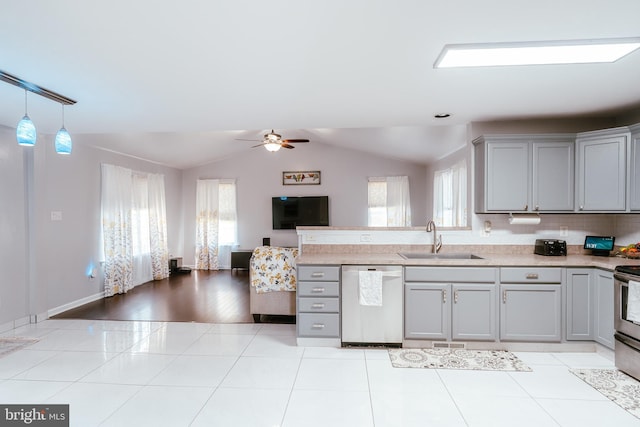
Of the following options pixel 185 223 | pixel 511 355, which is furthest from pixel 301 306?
pixel 185 223

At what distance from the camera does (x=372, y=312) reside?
10.2 ft

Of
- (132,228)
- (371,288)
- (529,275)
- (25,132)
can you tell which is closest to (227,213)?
(132,228)

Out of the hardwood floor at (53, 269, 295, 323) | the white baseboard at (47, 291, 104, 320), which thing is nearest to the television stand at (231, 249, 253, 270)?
the hardwood floor at (53, 269, 295, 323)

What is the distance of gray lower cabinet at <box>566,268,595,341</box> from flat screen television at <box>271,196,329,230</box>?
5107 millimetres

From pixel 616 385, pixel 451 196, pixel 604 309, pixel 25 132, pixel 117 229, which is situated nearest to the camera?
pixel 25 132

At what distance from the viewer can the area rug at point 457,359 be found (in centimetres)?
274

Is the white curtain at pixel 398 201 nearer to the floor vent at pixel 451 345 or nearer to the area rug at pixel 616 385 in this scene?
the floor vent at pixel 451 345

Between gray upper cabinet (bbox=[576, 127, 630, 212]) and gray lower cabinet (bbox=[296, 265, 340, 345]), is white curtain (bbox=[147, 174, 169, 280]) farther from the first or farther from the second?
gray upper cabinet (bbox=[576, 127, 630, 212])

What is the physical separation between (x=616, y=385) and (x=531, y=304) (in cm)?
77

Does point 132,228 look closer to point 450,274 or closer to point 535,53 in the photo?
point 450,274

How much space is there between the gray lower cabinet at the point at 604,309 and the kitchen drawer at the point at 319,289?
2.33 m

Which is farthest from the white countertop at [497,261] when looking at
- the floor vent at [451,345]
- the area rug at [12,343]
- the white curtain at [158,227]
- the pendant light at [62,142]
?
the white curtain at [158,227]

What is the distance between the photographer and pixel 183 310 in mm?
4410

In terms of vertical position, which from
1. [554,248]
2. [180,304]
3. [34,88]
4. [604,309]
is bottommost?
[180,304]
